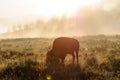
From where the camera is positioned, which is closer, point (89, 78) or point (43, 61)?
point (89, 78)

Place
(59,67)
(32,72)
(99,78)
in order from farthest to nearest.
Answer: (59,67) < (32,72) < (99,78)

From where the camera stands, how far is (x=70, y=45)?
21203 mm

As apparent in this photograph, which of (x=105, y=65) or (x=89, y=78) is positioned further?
(x=105, y=65)

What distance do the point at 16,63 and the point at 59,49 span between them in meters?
3.34

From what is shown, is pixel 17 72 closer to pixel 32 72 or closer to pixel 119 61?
pixel 32 72

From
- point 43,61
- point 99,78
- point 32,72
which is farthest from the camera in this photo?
point 43,61

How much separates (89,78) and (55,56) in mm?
4981

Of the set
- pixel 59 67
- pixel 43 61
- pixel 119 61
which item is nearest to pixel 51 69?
pixel 59 67

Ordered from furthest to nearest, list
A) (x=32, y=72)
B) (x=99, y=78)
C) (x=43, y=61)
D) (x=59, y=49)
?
1. (x=59, y=49)
2. (x=43, y=61)
3. (x=32, y=72)
4. (x=99, y=78)

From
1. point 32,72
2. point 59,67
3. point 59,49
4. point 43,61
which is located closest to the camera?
point 32,72

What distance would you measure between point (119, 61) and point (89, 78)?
516 centimetres

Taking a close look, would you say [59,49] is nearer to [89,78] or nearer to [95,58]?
[95,58]

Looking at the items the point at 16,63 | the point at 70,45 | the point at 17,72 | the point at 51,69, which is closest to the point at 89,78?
the point at 51,69

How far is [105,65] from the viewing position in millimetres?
18594
